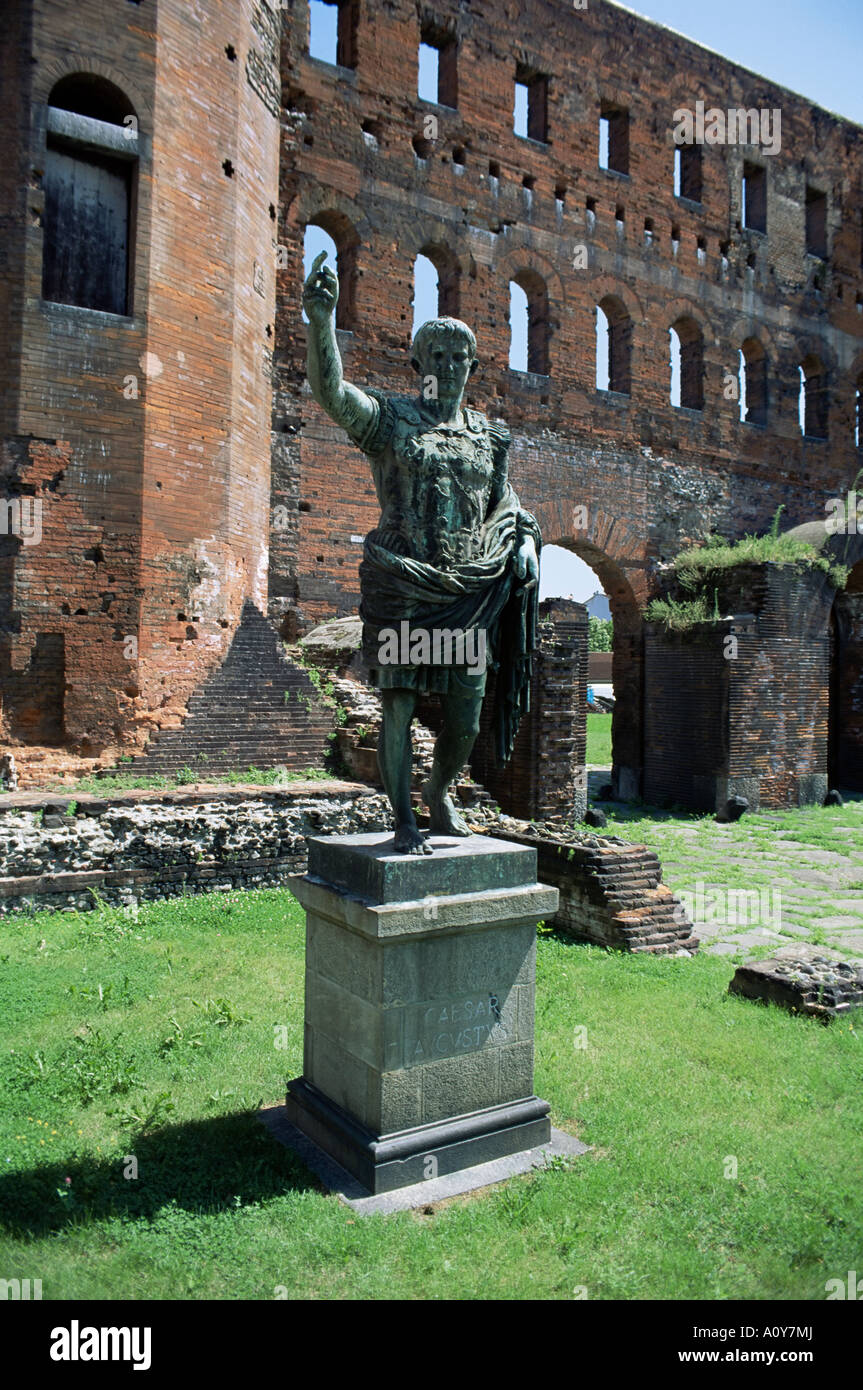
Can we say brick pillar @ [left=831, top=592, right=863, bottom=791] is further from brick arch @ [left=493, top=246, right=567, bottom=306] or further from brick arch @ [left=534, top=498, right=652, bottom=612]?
brick arch @ [left=493, top=246, right=567, bottom=306]

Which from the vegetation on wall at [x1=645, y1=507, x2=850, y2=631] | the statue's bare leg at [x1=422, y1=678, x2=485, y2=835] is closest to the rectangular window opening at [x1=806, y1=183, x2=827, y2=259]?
the vegetation on wall at [x1=645, y1=507, x2=850, y2=631]

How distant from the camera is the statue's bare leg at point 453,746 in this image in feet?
12.4

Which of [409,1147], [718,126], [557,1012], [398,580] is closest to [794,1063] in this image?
[557,1012]

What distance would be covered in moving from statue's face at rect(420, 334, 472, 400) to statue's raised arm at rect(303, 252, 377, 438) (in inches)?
12.7

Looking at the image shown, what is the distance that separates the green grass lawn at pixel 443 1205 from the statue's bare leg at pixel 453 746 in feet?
4.30

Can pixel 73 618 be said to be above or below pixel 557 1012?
above

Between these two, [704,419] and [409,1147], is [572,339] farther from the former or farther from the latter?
[409,1147]

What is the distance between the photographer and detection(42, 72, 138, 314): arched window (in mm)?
9188

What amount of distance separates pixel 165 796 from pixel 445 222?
423 inches

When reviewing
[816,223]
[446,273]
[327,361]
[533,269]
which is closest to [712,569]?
[533,269]

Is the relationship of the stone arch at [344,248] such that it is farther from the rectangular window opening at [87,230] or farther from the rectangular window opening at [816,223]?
the rectangular window opening at [816,223]

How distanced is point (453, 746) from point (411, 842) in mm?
556

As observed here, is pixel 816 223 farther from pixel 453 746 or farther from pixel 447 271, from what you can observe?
pixel 453 746

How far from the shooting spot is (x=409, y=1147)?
3250 mm
